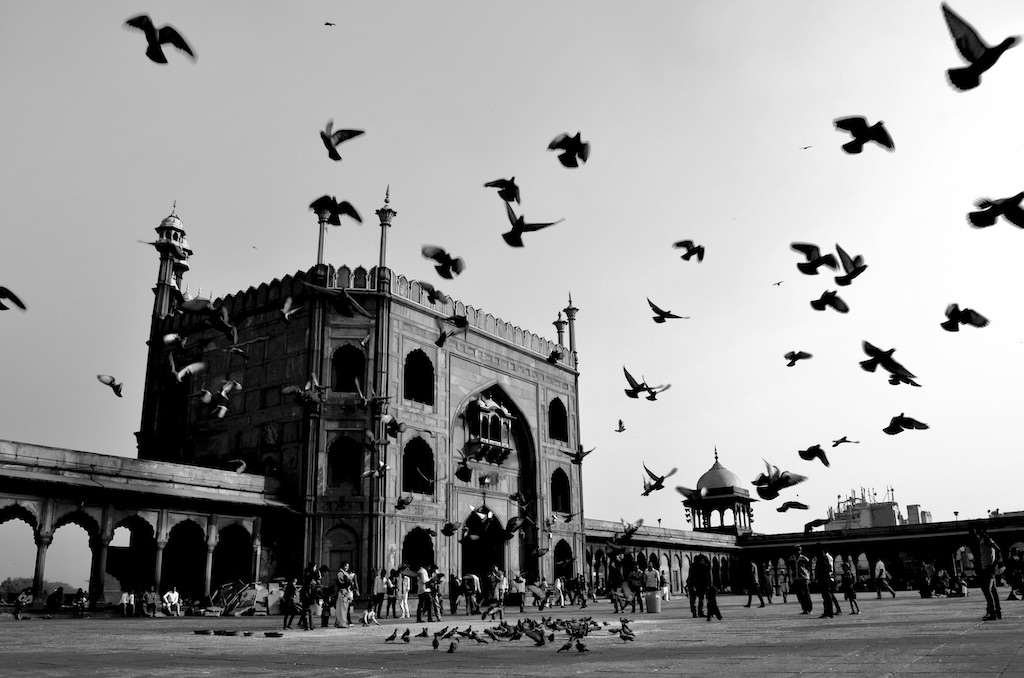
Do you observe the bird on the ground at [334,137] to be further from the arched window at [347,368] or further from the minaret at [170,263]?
the minaret at [170,263]

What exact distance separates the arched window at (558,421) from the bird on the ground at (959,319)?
26.3 metres

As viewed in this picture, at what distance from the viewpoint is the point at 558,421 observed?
35.2m

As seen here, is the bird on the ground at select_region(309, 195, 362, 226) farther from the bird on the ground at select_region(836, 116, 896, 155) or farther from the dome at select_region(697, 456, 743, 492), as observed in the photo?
the dome at select_region(697, 456, 743, 492)

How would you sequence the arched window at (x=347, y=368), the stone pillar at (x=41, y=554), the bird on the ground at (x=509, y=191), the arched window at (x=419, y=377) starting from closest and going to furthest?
the bird on the ground at (x=509, y=191)
the stone pillar at (x=41, y=554)
the arched window at (x=347, y=368)
the arched window at (x=419, y=377)

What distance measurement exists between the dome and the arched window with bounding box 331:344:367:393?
33587mm

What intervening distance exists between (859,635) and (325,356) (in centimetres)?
1955

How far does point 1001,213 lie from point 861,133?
1455 mm

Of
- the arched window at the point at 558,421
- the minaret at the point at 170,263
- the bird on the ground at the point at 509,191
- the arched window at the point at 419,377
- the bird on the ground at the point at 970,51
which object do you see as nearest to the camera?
the bird on the ground at the point at 970,51

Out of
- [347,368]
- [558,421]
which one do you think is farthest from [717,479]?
[347,368]

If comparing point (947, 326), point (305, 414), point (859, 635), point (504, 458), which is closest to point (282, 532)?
point (305, 414)

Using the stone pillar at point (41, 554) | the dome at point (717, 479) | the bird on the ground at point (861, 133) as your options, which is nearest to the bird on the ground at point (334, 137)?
the bird on the ground at point (861, 133)

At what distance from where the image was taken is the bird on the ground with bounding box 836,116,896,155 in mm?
7727

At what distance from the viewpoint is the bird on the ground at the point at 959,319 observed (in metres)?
8.59

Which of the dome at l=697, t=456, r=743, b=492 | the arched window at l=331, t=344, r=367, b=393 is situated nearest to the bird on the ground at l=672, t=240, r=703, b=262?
the arched window at l=331, t=344, r=367, b=393
